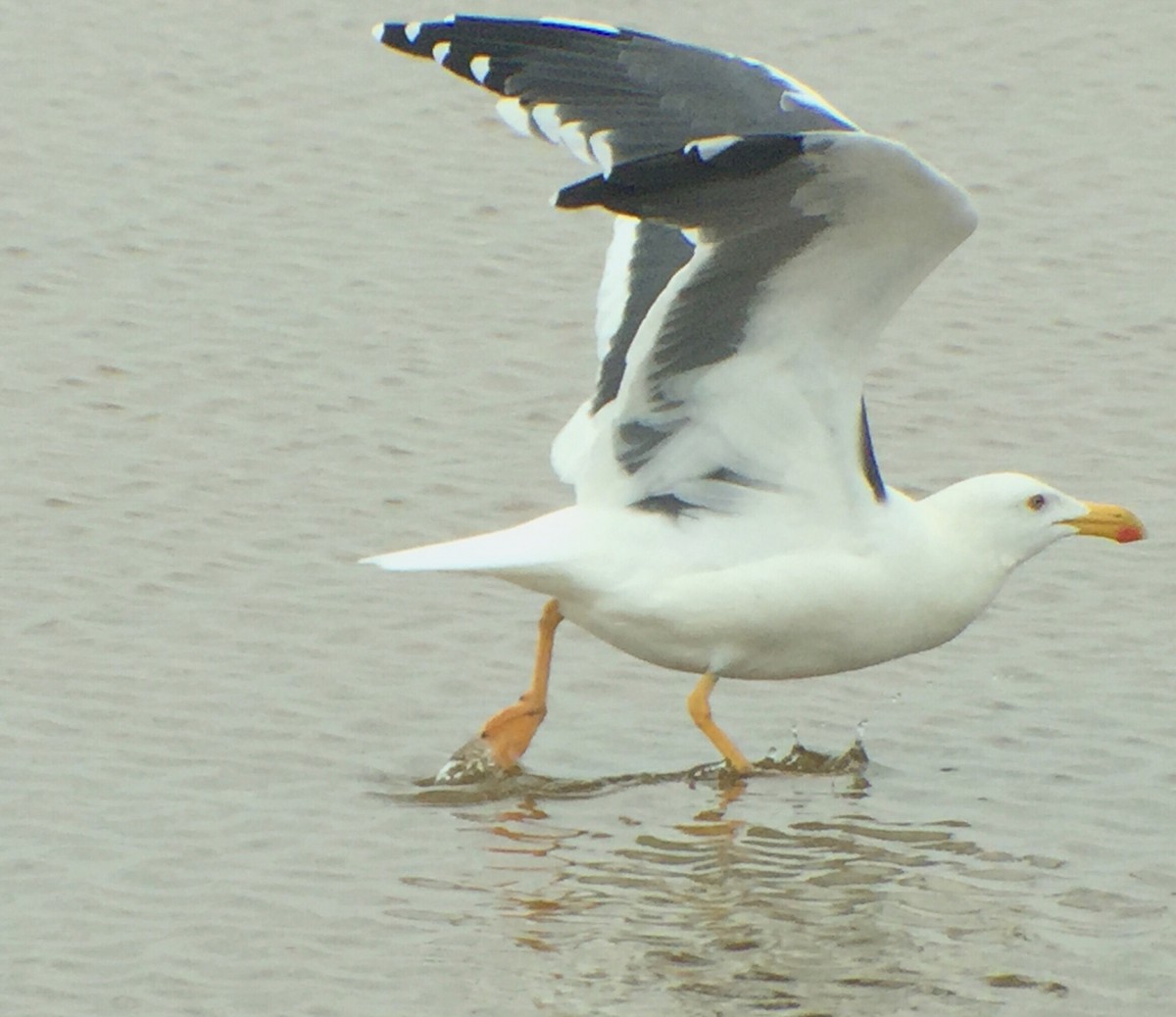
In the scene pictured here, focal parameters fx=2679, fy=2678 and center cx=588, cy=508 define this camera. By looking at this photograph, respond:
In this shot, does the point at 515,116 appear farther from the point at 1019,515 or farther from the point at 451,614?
the point at 451,614

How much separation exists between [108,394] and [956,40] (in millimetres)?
6944

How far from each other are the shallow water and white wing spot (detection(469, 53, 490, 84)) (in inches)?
79.2

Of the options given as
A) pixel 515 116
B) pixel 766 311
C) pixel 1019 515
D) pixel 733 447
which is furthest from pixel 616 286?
pixel 1019 515

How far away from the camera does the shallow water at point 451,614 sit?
21.5 feet

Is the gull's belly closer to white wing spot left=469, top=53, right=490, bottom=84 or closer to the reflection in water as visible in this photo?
the reflection in water

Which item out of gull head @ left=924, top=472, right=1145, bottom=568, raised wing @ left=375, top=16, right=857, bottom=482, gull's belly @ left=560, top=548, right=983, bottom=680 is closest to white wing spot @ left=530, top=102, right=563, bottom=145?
raised wing @ left=375, top=16, right=857, bottom=482

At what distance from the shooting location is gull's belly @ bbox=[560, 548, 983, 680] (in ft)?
24.0

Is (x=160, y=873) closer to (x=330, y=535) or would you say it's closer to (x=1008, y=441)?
(x=330, y=535)

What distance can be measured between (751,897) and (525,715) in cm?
115

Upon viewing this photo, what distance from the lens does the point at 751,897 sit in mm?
6926

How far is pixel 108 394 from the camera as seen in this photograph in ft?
34.5

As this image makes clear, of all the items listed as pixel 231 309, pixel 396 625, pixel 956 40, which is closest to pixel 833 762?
pixel 396 625

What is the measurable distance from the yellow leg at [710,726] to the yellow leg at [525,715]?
457 millimetres

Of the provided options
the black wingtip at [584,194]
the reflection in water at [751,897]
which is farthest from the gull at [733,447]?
the black wingtip at [584,194]
